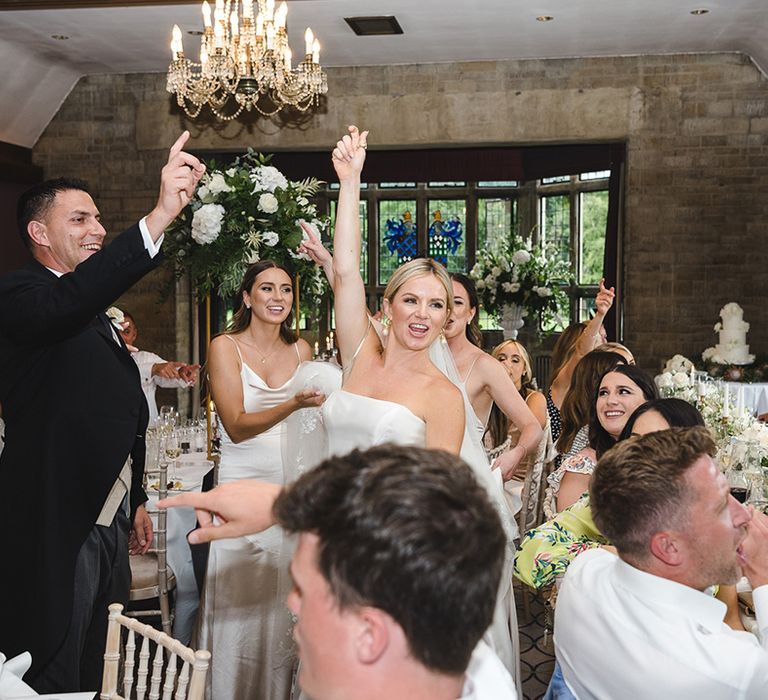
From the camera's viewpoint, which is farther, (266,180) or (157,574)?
(266,180)

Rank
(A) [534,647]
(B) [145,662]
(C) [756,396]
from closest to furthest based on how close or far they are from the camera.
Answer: (B) [145,662]
(A) [534,647]
(C) [756,396]

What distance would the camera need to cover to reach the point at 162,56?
8922 mm

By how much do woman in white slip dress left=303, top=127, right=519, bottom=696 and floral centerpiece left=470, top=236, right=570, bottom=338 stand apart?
5.95 metres

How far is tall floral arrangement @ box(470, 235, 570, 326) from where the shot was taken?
28.5ft

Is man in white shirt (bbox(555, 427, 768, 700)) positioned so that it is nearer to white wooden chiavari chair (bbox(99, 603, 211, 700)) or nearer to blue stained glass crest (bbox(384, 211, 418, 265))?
white wooden chiavari chair (bbox(99, 603, 211, 700))

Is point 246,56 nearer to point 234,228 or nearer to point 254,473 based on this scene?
point 234,228

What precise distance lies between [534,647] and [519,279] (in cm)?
486

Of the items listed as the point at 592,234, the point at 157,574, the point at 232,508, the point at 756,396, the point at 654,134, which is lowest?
the point at 157,574

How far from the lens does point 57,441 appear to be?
95.0 inches

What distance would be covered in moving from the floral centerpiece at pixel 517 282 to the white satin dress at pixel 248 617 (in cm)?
540

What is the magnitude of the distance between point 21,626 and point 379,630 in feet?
5.98

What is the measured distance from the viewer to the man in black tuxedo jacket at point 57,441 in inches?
93.2

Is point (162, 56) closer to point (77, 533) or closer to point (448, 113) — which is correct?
point (448, 113)

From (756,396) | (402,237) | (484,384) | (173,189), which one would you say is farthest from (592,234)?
(173,189)
